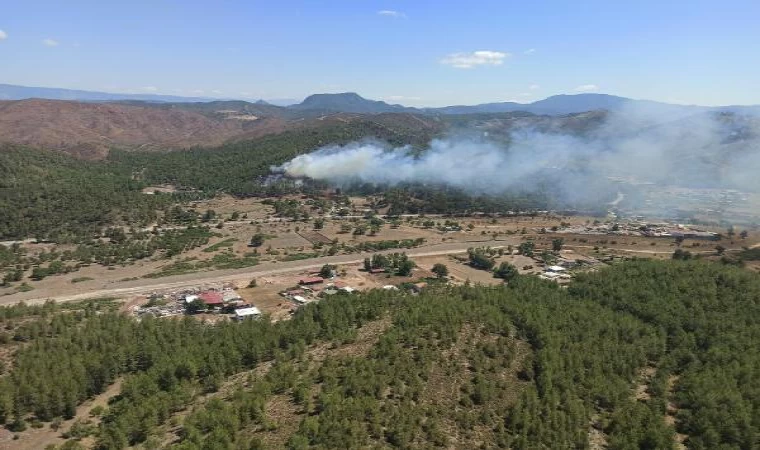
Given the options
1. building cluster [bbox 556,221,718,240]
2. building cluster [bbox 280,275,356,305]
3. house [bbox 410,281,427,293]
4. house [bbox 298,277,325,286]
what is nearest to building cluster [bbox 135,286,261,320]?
building cluster [bbox 280,275,356,305]

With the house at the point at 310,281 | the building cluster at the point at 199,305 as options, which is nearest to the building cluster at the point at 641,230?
the house at the point at 310,281

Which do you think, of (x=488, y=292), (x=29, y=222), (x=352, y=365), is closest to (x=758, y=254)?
(x=488, y=292)

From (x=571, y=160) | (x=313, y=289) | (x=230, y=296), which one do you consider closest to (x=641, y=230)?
(x=313, y=289)

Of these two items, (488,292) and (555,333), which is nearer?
(555,333)

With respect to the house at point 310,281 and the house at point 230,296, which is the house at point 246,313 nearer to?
the house at point 230,296

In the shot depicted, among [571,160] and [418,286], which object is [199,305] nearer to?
[418,286]

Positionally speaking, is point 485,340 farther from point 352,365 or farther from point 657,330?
point 657,330

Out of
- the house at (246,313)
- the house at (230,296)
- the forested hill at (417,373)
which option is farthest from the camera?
the house at (230,296)
